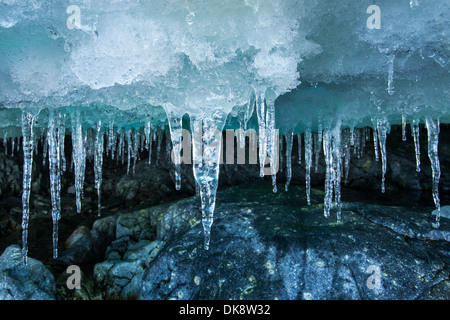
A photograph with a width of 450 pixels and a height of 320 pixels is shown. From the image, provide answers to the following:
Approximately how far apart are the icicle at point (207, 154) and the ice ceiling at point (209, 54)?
0.04ft

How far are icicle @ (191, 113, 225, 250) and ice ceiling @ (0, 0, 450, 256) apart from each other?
1 cm

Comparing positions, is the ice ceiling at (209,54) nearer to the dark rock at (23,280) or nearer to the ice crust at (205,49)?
the ice crust at (205,49)

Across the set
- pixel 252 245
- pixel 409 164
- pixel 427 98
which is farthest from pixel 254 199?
pixel 409 164

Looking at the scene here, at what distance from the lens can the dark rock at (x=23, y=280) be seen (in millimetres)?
4887

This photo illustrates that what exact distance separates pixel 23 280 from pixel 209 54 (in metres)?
5.18

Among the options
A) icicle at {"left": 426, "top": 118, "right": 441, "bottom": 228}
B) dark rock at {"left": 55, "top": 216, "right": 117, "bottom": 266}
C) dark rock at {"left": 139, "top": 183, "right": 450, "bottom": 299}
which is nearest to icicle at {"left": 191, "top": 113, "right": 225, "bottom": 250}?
dark rock at {"left": 139, "top": 183, "right": 450, "bottom": 299}

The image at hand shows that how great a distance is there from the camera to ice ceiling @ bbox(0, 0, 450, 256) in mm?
2311

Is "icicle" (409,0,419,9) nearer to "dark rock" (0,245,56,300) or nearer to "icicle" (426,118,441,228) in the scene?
"icicle" (426,118,441,228)

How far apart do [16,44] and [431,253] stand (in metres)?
5.52

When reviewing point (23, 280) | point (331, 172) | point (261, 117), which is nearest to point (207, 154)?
point (261, 117)

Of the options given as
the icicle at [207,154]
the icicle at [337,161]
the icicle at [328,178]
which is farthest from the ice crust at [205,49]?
the icicle at [328,178]

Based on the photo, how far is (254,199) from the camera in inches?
258

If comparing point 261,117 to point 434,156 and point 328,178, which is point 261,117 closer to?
point 328,178

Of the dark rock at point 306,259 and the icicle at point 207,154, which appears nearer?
the icicle at point 207,154
